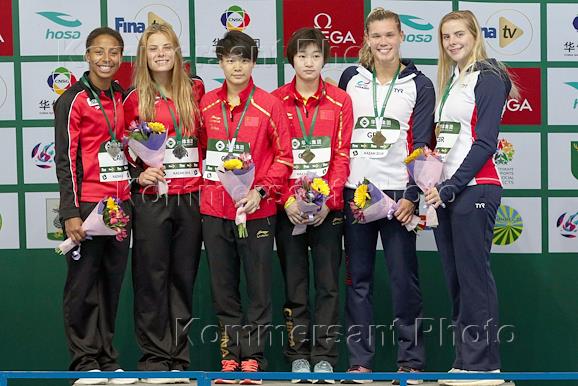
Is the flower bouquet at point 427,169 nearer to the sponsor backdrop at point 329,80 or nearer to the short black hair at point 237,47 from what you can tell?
the short black hair at point 237,47

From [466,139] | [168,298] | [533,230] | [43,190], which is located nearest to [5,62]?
[43,190]

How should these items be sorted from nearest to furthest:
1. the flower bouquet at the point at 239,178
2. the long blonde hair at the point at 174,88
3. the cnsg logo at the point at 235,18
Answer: the flower bouquet at the point at 239,178 < the long blonde hair at the point at 174,88 < the cnsg logo at the point at 235,18

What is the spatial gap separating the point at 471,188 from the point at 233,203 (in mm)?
1098

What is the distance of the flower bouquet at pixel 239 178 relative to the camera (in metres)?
4.39

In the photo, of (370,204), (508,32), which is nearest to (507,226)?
(508,32)

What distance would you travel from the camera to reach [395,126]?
4.67 metres

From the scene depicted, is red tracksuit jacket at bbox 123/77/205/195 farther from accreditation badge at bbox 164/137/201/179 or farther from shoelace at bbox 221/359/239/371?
shoelace at bbox 221/359/239/371

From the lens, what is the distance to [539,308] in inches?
219

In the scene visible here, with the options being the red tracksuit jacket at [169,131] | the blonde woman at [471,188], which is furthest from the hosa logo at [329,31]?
the red tracksuit jacket at [169,131]

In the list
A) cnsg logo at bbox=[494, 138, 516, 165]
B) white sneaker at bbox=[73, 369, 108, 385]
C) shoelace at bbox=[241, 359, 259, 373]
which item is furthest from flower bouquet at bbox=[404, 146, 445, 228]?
white sneaker at bbox=[73, 369, 108, 385]

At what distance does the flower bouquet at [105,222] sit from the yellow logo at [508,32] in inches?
93.2

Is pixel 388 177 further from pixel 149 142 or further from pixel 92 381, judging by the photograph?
pixel 92 381

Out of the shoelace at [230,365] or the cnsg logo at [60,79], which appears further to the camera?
the cnsg logo at [60,79]

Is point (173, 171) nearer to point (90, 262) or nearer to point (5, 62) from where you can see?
point (90, 262)
